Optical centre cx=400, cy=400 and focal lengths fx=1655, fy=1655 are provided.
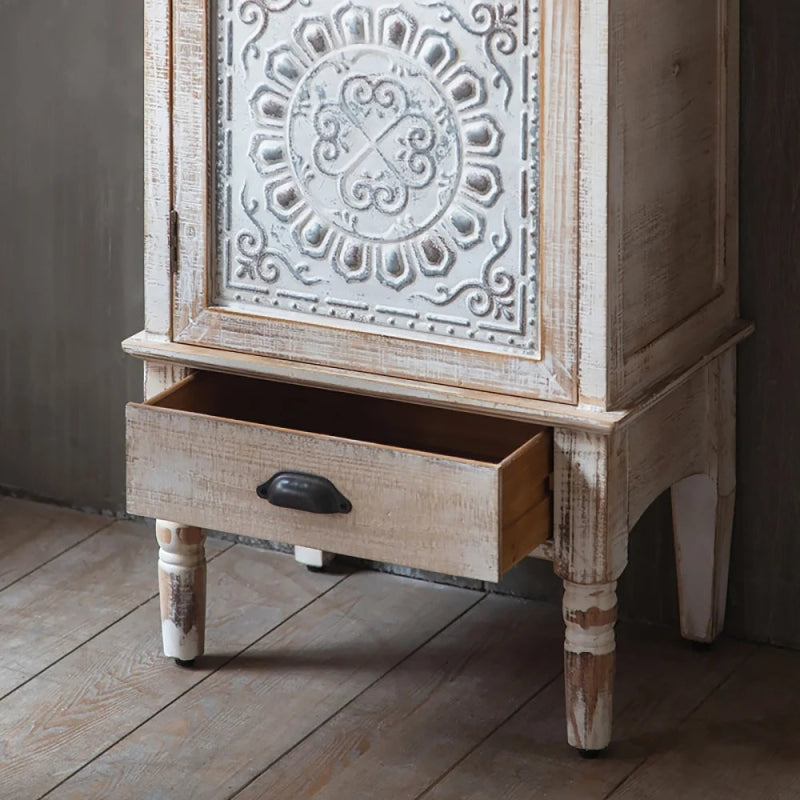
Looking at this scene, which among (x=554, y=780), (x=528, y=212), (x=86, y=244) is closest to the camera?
(x=528, y=212)

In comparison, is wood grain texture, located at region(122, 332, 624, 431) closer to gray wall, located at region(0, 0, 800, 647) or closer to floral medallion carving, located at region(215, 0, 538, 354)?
floral medallion carving, located at region(215, 0, 538, 354)

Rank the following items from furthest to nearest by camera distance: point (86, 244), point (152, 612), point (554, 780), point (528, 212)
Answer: point (86, 244) → point (152, 612) → point (554, 780) → point (528, 212)

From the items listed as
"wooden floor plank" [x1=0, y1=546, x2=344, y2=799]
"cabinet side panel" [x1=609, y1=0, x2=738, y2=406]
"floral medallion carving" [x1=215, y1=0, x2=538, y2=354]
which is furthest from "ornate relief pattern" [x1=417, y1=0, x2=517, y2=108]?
"wooden floor plank" [x1=0, y1=546, x2=344, y2=799]

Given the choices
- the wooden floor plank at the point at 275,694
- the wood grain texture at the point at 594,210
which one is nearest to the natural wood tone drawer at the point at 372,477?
the wood grain texture at the point at 594,210

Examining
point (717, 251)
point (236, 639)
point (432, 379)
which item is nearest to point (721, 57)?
point (717, 251)

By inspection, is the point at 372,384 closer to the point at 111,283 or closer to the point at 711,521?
the point at 711,521

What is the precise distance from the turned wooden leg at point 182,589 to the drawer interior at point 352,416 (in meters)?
0.16

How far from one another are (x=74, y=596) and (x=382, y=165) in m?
0.88

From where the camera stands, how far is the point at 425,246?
5.96 feet

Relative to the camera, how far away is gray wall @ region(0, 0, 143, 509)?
7.88ft

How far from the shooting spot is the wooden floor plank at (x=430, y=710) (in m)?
1.88

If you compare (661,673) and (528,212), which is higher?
(528,212)

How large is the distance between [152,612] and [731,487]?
81cm

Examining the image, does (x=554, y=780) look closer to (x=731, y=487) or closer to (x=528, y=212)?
(x=731, y=487)
